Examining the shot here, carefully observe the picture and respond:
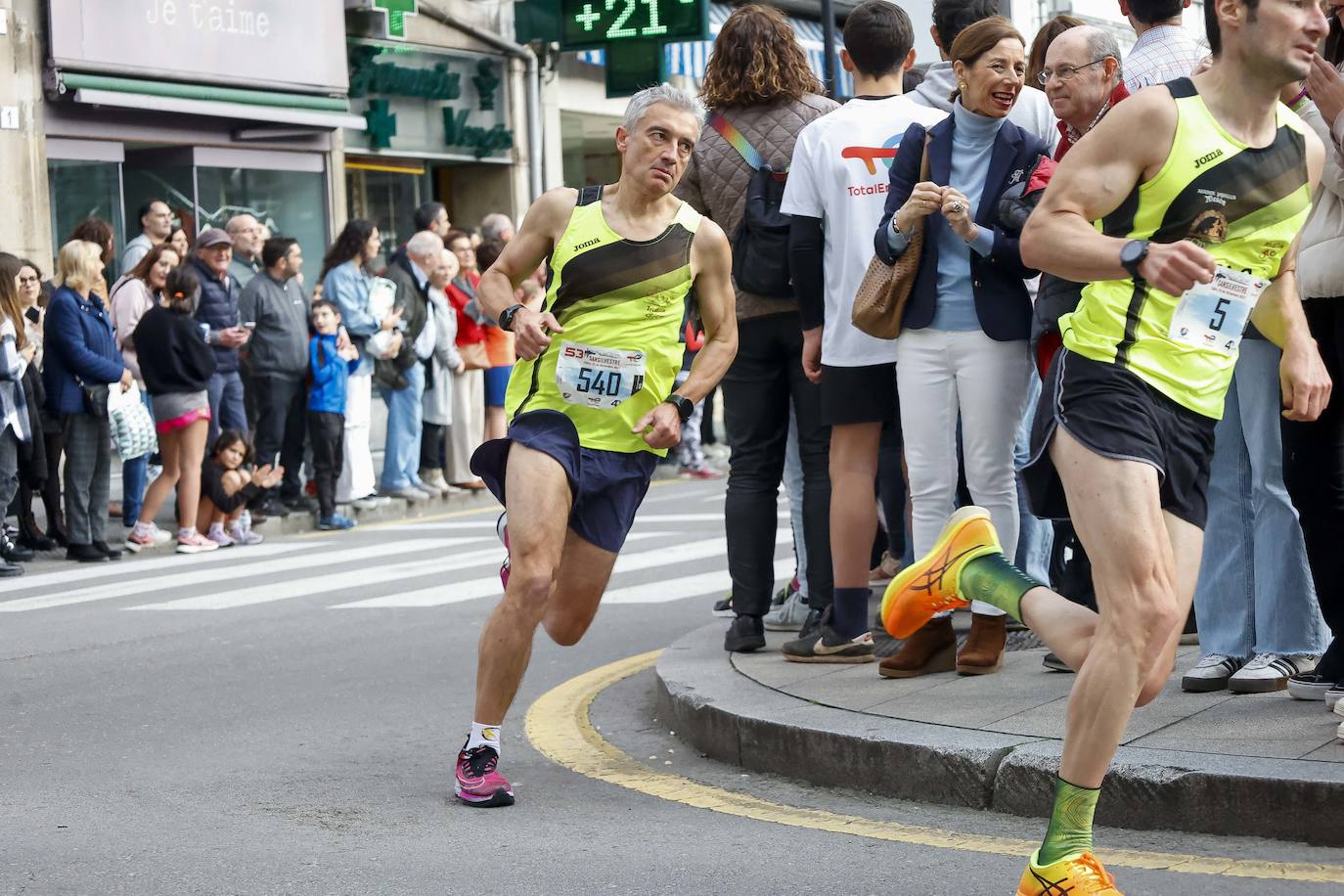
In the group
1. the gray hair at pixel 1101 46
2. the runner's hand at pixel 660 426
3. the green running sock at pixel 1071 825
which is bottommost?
the green running sock at pixel 1071 825

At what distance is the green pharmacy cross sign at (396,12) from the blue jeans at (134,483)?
8465 millimetres

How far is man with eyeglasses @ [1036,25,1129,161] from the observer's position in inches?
243

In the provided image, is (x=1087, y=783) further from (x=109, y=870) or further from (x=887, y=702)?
(x=109, y=870)

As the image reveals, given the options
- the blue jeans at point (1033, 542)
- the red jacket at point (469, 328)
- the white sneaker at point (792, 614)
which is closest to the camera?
the blue jeans at point (1033, 542)

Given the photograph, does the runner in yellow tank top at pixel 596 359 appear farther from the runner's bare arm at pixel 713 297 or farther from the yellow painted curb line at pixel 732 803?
the yellow painted curb line at pixel 732 803

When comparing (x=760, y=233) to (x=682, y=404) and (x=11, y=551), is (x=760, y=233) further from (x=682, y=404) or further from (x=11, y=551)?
(x=11, y=551)

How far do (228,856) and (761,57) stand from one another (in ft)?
11.7

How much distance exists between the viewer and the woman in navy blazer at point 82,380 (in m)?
12.2

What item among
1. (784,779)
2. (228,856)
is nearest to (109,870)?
(228,856)

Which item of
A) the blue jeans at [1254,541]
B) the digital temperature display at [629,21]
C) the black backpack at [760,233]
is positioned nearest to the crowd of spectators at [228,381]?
the digital temperature display at [629,21]

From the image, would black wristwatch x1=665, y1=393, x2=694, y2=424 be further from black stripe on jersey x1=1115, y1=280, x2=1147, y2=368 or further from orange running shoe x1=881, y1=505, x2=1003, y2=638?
black stripe on jersey x1=1115, y1=280, x2=1147, y2=368

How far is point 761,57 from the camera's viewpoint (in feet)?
23.5

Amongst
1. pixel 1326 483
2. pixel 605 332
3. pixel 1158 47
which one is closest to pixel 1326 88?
pixel 1326 483

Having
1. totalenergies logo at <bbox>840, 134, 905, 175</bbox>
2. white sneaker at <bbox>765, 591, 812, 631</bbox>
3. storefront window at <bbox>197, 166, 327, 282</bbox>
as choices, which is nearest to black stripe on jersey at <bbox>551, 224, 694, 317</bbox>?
totalenergies logo at <bbox>840, 134, 905, 175</bbox>
